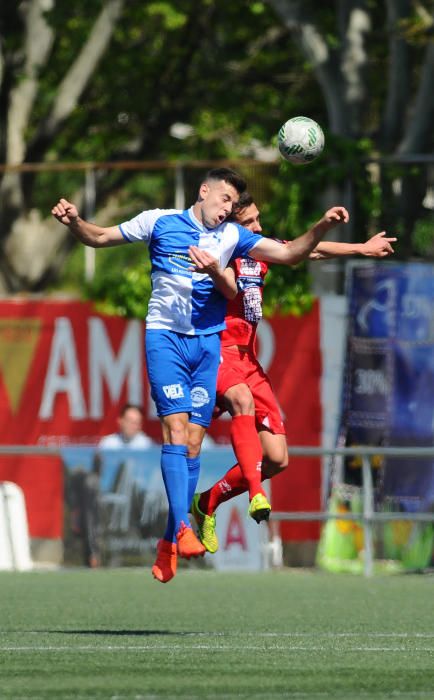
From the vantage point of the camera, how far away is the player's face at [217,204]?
9961 millimetres

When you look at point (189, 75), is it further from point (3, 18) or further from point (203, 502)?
point (203, 502)

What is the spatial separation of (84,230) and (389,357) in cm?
843

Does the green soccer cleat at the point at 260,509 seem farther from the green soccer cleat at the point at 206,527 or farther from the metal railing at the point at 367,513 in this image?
the metal railing at the point at 367,513

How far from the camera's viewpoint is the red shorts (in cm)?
1059

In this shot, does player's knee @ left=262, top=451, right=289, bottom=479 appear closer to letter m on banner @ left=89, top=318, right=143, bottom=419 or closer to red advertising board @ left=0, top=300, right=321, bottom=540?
red advertising board @ left=0, top=300, right=321, bottom=540

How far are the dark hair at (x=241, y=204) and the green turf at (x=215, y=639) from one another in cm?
237

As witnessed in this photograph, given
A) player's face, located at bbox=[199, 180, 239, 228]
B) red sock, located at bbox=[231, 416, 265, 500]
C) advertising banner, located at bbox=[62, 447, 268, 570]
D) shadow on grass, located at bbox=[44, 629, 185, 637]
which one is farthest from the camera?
advertising banner, located at bbox=[62, 447, 268, 570]

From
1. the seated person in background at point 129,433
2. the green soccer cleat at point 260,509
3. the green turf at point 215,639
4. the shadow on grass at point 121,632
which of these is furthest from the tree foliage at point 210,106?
the shadow on grass at point 121,632

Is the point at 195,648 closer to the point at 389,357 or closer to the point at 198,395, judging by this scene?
the point at 198,395

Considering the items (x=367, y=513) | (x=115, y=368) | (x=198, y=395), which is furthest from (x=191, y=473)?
(x=115, y=368)

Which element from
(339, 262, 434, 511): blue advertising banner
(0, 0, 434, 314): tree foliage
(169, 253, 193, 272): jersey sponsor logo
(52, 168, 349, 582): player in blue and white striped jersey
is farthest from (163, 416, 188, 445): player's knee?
(0, 0, 434, 314): tree foliage

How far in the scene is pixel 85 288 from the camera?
19781mm

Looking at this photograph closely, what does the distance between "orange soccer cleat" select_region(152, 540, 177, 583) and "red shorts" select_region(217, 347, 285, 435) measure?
1173 mm

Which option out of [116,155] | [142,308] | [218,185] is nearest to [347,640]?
[218,185]
